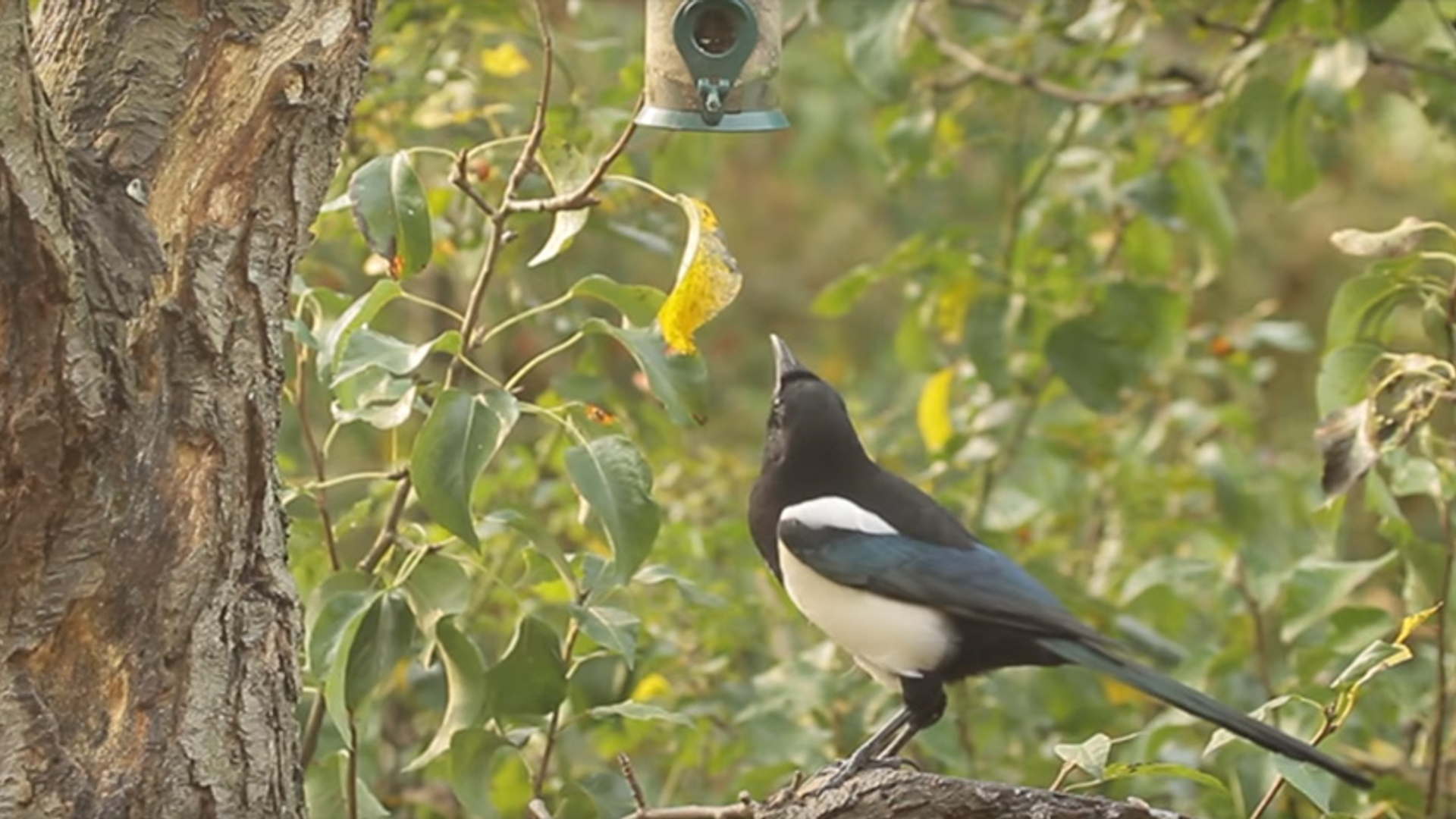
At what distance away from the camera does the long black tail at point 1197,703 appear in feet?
6.61

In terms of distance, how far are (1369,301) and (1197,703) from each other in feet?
2.09

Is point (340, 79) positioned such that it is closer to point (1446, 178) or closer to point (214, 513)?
point (214, 513)

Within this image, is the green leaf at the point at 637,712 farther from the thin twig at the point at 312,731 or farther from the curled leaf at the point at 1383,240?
the curled leaf at the point at 1383,240

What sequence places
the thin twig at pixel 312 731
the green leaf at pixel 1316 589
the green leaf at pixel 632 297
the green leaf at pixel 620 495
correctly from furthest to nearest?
the green leaf at pixel 1316 589 → the thin twig at pixel 312 731 → the green leaf at pixel 632 297 → the green leaf at pixel 620 495

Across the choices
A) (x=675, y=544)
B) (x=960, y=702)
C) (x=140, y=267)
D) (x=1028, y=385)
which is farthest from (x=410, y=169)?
(x=1028, y=385)

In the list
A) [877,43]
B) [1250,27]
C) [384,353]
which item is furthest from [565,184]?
[1250,27]

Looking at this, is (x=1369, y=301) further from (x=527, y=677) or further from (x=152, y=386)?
(x=152, y=386)

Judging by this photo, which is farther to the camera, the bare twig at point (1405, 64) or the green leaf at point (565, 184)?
the bare twig at point (1405, 64)

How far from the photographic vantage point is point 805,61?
601 centimetres

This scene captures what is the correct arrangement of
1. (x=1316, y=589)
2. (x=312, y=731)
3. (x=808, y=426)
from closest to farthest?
(x=312, y=731) < (x=808, y=426) < (x=1316, y=589)

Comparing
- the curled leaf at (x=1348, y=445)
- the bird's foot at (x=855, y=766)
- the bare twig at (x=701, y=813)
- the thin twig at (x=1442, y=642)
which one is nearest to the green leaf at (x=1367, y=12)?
the thin twig at (x=1442, y=642)

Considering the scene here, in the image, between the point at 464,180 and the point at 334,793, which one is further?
the point at 334,793

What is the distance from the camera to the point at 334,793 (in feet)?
7.77

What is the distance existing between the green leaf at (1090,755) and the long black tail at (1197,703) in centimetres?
16
